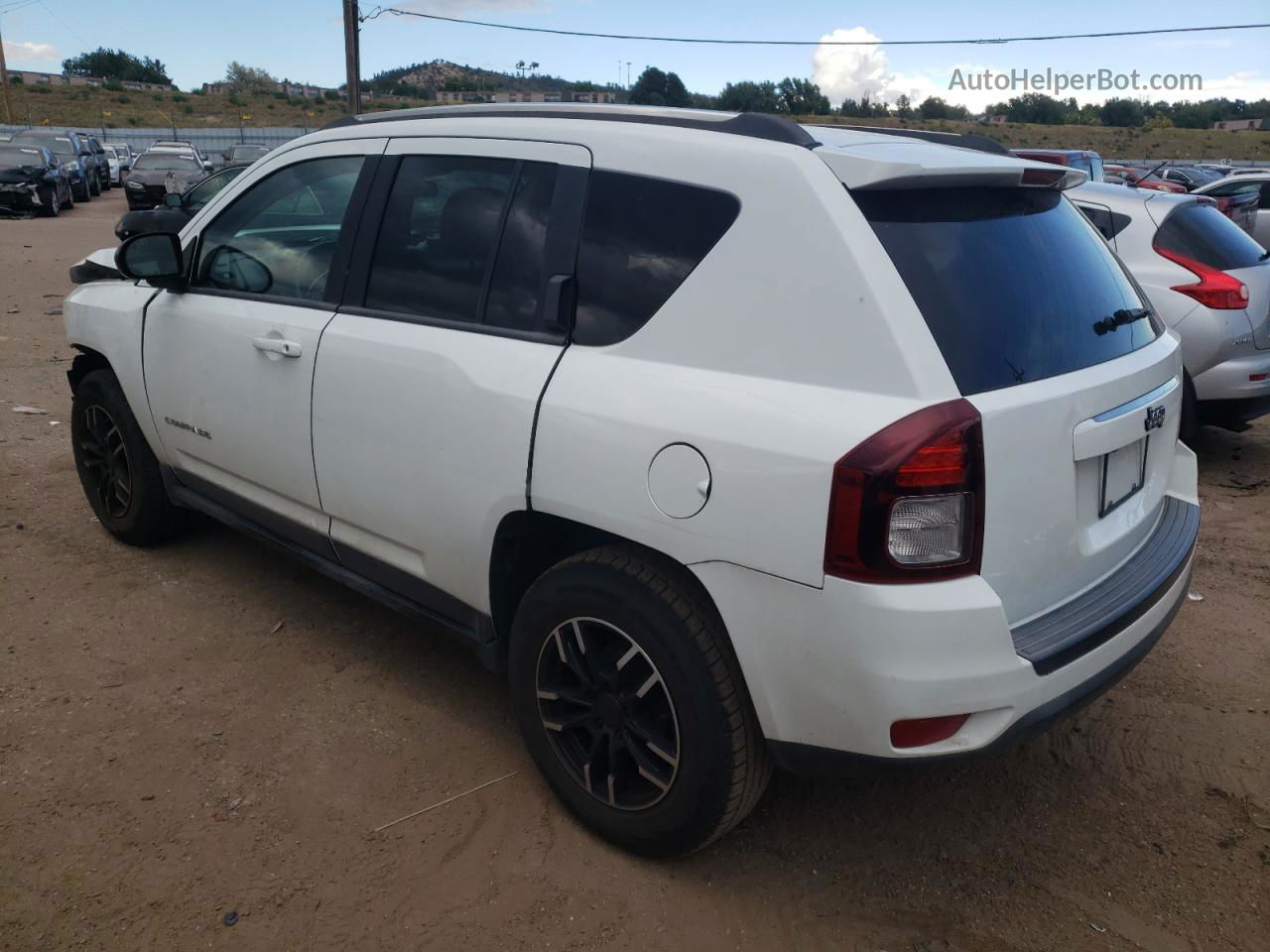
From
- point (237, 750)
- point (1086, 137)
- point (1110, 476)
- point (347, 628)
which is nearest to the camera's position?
point (1110, 476)

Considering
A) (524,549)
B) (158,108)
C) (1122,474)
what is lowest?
(524,549)

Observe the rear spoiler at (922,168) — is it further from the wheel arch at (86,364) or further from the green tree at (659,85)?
the green tree at (659,85)

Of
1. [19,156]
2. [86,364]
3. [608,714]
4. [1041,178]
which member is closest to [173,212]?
[86,364]

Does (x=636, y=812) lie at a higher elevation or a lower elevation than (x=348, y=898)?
higher

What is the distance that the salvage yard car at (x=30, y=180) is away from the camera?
21.6m

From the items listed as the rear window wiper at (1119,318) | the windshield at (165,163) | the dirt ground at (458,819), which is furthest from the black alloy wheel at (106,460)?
the windshield at (165,163)

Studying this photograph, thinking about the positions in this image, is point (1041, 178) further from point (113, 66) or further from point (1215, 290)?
point (113, 66)

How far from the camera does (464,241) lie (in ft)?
9.95

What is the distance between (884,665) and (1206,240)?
17.7 feet

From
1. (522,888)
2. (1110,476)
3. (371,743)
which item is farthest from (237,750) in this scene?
(1110,476)

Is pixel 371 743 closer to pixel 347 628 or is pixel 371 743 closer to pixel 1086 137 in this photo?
pixel 347 628

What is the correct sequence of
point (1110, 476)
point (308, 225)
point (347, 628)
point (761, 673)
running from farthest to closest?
point (347, 628)
point (308, 225)
point (1110, 476)
point (761, 673)

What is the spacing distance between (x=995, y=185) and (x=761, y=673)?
1.38m

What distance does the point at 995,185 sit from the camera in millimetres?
2594
